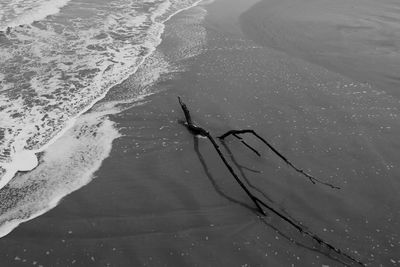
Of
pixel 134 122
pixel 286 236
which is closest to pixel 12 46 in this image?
pixel 134 122

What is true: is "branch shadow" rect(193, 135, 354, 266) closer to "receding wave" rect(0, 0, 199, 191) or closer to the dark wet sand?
the dark wet sand

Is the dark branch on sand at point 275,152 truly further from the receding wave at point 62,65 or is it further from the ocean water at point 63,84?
the receding wave at point 62,65

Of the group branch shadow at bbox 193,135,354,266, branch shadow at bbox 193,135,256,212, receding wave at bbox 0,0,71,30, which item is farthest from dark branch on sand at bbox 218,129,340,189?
receding wave at bbox 0,0,71,30

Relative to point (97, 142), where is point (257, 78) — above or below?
above

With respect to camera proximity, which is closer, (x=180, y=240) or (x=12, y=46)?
(x=180, y=240)

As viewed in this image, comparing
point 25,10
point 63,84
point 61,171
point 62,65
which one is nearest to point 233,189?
point 61,171

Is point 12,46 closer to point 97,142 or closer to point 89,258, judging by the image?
point 97,142
